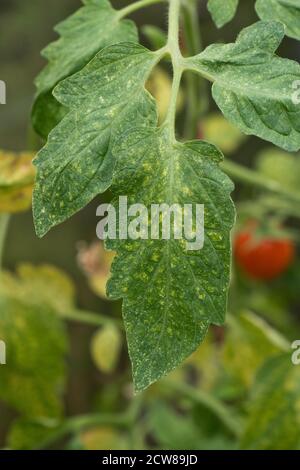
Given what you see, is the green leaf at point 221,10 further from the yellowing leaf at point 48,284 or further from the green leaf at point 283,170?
the green leaf at point 283,170

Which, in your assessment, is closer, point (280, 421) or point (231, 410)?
point (280, 421)

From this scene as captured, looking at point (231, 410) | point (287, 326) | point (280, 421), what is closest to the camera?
point (280, 421)

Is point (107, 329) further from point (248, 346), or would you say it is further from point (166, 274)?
point (166, 274)

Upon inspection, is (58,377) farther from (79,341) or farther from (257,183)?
Result: (79,341)

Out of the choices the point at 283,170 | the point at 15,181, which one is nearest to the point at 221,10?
the point at 15,181

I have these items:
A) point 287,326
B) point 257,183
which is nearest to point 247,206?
point 257,183

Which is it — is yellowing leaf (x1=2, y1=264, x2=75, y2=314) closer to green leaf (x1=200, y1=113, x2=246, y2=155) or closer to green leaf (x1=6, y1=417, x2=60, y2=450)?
green leaf (x1=6, y1=417, x2=60, y2=450)
